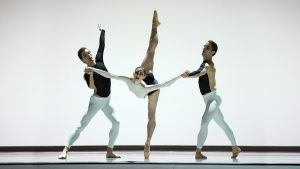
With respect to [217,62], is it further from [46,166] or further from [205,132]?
[46,166]

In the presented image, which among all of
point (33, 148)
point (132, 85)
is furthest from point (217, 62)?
point (33, 148)

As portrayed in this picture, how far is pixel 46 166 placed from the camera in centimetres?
341

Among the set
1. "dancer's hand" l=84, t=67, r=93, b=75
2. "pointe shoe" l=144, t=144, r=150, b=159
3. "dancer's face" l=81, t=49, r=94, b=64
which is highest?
"dancer's face" l=81, t=49, r=94, b=64

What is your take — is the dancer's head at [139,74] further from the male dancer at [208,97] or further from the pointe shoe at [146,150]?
the pointe shoe at [146,150]

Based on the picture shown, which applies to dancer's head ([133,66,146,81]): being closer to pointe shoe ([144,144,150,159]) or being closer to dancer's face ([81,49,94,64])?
dancer's face ([81,49,94,64])

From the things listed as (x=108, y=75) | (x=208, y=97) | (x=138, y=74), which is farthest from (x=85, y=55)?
(x=208, y=97)

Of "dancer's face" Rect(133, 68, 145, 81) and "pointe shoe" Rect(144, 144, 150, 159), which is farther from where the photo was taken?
"pointe shoe" Rect(144, 144, 150, 159)

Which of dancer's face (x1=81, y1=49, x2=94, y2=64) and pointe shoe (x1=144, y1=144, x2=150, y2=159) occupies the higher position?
dancer's face (x1=81, y1=49, x2=94, y2=64)

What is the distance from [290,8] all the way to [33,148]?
422cm

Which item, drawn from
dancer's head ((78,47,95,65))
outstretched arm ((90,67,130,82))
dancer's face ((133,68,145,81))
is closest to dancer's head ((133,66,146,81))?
dancer's face ((133,68,145,81))

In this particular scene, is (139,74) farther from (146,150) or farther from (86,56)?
(146,150)

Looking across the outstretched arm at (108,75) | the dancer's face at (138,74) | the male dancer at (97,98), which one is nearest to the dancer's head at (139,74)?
the dancer's face at (138,74)

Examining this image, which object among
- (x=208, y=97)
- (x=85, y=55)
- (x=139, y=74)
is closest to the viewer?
(x=139, y=74)

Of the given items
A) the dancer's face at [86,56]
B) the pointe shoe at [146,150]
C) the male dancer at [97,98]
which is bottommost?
the pointe shoe at [146,150]
